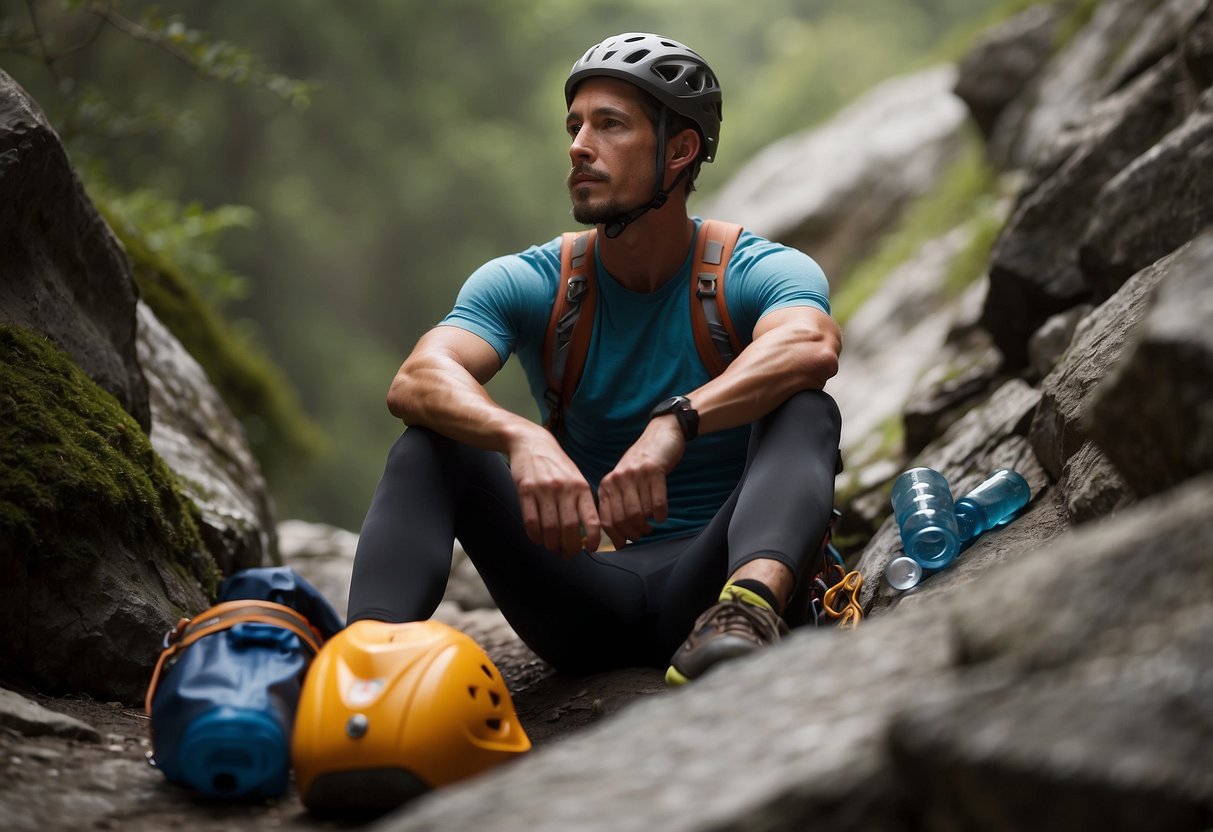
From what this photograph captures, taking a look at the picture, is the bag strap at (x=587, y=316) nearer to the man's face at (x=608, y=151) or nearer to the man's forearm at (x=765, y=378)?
the man's face at (x=608, y=151)

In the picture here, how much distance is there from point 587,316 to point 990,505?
64.6 inches

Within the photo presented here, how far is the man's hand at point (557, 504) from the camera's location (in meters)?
3.41

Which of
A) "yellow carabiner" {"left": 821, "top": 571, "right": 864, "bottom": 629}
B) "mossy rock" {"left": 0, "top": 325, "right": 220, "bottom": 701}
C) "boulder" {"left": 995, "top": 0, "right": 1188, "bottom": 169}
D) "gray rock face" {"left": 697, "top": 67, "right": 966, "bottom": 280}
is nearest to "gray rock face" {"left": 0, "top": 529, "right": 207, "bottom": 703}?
"mossy rock" {"left": 0, "top": 325, "right": 220, "bottom": 701}

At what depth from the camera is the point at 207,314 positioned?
834 cm

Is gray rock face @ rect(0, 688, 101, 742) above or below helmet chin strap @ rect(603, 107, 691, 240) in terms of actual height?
below

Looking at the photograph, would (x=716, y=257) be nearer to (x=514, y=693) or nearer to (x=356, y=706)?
(x=514, y=693)

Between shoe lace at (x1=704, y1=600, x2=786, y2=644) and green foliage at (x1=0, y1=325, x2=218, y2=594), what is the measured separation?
6.62 feet

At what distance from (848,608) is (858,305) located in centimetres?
636

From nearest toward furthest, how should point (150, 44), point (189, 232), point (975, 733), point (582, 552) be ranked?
point (975, 733), point (582, 552), point (150, 44), point (189, 232)

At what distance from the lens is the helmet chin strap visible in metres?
4.27

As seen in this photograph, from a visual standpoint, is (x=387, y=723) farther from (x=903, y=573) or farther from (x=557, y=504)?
(x=903, y=573)

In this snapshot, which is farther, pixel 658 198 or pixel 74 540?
pixel 658 198

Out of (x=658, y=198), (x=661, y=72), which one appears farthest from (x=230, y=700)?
(x=661, y=72)

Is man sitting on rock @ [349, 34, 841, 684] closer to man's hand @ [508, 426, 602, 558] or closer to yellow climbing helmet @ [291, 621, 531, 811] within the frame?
man's hand @ [508, 426, 602, 558]
